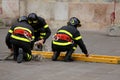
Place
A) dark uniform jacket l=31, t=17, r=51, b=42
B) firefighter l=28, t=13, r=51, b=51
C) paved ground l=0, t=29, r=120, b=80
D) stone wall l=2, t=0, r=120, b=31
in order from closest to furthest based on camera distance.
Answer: paved ground l=0, t=29, r=120, b=80
firefighter l=28, t=13, r=51, b=51
dark uniform jacket l=31, t=17, r=51, b=42
stone wall l=2, t=0, r=120, b=31

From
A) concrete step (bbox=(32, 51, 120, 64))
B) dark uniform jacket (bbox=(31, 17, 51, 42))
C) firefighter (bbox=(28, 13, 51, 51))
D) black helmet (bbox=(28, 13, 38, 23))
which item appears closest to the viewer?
concrete step (bbox=(32, 51, 120, 64))

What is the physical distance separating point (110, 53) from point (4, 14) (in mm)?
9113

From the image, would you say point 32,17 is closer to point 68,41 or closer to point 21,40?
point 21,40

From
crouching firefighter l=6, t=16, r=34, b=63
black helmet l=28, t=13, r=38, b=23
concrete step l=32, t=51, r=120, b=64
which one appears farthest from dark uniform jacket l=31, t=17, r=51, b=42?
crouching firefighter l=6, t=16, r=34, b=63

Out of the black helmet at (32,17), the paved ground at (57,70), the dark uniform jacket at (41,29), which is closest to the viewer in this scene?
the paved ground at (57,70)

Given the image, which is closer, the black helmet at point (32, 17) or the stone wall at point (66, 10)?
the black helmet at point (32, 17)

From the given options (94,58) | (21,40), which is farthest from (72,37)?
(21,40)

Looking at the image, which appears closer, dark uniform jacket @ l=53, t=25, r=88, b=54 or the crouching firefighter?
the crouching firefighter

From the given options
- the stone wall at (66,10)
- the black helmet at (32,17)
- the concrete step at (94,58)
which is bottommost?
the concrete step at (94,58)

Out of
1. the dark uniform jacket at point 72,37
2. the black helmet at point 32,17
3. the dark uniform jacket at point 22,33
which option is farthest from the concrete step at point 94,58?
the dark uniform jacket at point 22,33

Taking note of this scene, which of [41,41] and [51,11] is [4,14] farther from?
[41,41]

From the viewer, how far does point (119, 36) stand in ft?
57.7

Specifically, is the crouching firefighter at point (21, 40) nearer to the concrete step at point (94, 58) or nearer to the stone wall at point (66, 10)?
the concrete step at point (94, 58)

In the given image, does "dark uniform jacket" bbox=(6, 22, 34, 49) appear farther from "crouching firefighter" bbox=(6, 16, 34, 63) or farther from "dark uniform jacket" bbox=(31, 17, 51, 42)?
"dark uniform jacket" bbox=(31, 17, 51, 42)
